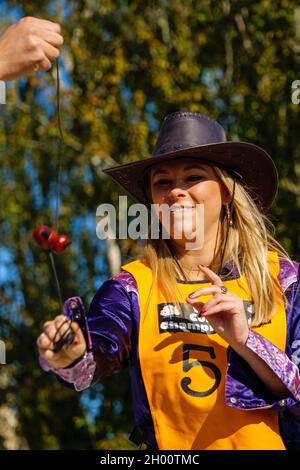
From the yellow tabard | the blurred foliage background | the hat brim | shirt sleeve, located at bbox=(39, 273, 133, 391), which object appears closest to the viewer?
shirt sleeve, located at bbox=(39, 273, 133, 391)

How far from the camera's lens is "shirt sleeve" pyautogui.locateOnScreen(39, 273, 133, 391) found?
112 inches

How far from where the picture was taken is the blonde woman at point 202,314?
9.62ft

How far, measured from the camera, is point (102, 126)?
379 inches

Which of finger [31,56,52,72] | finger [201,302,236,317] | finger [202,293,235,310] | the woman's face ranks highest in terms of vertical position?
finger [31,56,52,72]

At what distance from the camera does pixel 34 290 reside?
1175 centimetres

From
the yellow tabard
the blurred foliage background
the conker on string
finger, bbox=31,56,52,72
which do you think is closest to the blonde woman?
the yellow tabard

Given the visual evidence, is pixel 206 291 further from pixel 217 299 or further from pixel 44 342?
pixel 44 342

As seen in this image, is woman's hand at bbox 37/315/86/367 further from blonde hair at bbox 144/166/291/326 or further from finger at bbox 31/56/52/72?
finger at bbox 31/56/52/72

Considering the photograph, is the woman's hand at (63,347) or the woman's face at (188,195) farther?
the woman's face at (188,195)

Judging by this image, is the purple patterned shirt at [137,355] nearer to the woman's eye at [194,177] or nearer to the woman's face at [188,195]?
the woman's face at [188,195]

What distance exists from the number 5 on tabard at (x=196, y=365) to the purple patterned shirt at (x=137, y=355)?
0.07m

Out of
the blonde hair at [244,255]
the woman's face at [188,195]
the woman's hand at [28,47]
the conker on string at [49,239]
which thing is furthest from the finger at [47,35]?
the blonde hair at [244,255]

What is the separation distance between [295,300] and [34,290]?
8.78 m
